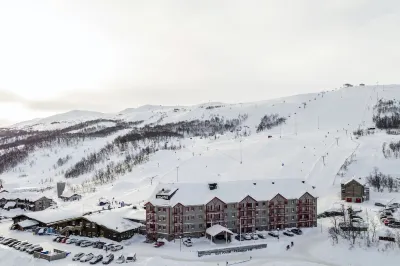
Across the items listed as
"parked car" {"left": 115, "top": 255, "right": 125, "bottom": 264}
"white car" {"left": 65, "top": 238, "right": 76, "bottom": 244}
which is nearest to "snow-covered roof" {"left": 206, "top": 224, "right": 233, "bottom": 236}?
"parked car" {"left": 115, "top": 255, "right": 125, "bottom": 264}

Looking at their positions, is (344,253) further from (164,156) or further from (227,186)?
(164,156)

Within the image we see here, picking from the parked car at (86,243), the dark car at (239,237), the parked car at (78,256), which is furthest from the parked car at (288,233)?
the parked car at (78,256)

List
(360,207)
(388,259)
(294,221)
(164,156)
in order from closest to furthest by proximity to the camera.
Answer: (388,259) → (294,221) → (360,207) → (164,156)

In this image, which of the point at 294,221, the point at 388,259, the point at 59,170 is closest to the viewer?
the point at 388,259

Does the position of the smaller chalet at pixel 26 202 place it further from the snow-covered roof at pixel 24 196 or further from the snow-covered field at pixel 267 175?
the snow-covered field at pixel 267 175

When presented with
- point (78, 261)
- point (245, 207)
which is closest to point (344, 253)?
point (245, 207)

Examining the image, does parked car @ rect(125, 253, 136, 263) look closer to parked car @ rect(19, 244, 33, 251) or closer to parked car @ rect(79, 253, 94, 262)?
parked car @ rect(79, 253, 94, 262)
